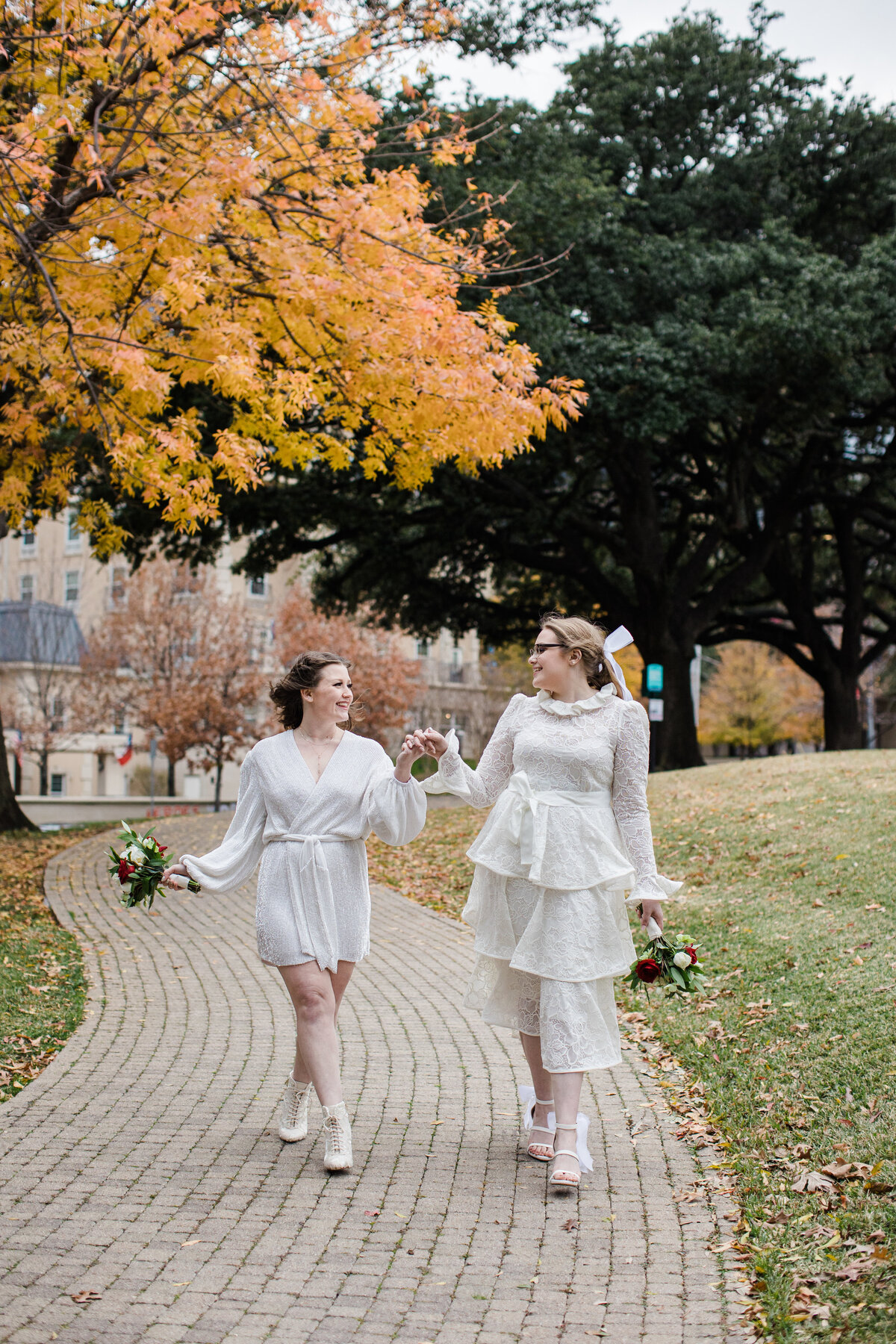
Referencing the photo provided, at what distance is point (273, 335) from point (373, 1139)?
8.42 meters

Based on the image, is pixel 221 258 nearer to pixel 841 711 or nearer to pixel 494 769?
pixel 494 769

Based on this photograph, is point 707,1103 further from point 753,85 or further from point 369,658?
point 369,658

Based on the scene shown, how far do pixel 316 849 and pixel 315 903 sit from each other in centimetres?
21

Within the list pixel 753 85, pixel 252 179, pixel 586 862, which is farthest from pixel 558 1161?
pixel 753 85

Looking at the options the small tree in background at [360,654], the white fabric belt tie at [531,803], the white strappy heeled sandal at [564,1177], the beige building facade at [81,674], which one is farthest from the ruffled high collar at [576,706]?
the small tree in background at [360,654]

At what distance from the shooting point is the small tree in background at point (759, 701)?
55.3 metres

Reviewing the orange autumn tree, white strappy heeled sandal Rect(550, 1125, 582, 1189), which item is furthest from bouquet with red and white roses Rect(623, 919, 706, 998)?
the orange autumn tree

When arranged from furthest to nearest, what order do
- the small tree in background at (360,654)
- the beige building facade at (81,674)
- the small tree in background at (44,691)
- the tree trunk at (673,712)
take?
the small tree in background at (360,654) → the beige building facade at (81,674) → the small tree in background at (44,691) → the tree trunk at (673,712)

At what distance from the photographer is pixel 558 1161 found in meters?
4.40

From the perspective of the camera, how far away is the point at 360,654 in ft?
132

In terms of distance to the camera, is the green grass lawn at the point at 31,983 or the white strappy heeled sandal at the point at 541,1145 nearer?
the white strappy heeled sandal at the point at 541,1145

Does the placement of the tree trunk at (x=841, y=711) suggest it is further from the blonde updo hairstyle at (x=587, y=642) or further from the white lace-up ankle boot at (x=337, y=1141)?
the white lace-up ankle boot at (x=337, y=1141)

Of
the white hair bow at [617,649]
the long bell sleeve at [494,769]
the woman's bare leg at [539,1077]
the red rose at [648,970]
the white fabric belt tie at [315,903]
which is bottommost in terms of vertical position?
the woman's bare leg at [539,1077]

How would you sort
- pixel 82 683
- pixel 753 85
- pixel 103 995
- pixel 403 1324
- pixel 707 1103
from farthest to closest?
pixel 82 683
pixel 753 85
pixel 103 995
pixel 707 1103
pixel 403 1324
